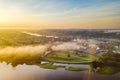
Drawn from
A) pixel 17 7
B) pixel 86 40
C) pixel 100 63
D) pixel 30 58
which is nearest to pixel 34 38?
pixel 30 58

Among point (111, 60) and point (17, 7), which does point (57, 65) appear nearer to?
point (111, 60)

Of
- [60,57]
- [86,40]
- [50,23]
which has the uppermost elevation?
[50,23]

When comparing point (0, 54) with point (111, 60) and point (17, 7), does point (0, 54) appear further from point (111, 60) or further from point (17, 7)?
point (111, 60)

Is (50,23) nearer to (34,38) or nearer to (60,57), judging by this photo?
(34,38)

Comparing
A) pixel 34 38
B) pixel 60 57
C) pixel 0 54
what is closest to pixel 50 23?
pixel 34 38

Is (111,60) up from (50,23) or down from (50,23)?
down

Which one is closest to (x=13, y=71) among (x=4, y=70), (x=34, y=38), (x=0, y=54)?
(x=4, y=70)

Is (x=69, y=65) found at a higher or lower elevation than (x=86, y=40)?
lower

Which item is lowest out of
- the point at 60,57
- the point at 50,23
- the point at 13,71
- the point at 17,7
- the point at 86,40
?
the point at 13,71
